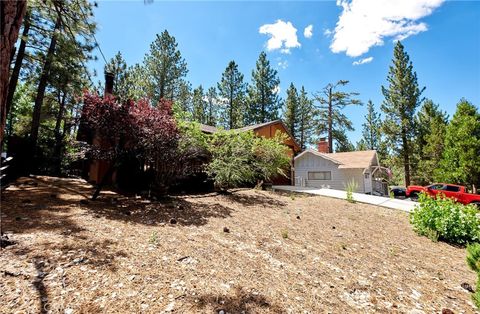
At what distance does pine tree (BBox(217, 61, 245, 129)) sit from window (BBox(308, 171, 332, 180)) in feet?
36.5

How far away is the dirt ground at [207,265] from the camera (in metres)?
2.30

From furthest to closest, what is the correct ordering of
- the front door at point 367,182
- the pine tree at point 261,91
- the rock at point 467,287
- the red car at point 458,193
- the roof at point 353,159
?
the pine tree at point 261,91 → the front door at point 367,182 → the roof at point 353,159 → the red car at point 458,193 → the rock at point 467,287

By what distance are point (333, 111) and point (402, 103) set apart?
693cm

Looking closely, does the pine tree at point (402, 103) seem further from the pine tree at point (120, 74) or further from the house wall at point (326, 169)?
the pine tree at point (120, 74)

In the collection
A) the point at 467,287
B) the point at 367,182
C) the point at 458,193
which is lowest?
the point at 467,287

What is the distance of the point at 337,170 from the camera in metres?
19.5

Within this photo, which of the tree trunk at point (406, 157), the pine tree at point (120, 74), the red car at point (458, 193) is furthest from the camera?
the tree trunk at point (406, 157)

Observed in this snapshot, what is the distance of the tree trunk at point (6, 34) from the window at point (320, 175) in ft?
67.3

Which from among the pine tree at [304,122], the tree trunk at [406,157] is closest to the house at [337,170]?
the tree trunk at [406,157]

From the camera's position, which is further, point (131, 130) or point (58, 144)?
point (58, 144)

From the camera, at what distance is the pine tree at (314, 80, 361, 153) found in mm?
27375

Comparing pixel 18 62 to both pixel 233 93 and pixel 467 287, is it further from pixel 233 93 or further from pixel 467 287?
pixel 233 93

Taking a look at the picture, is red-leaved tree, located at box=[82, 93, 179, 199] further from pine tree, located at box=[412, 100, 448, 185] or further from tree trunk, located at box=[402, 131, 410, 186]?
tree trunk, located at box=[402, 131, 410, 186]

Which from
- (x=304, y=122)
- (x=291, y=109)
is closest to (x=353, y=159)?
(x=304, y=122)
